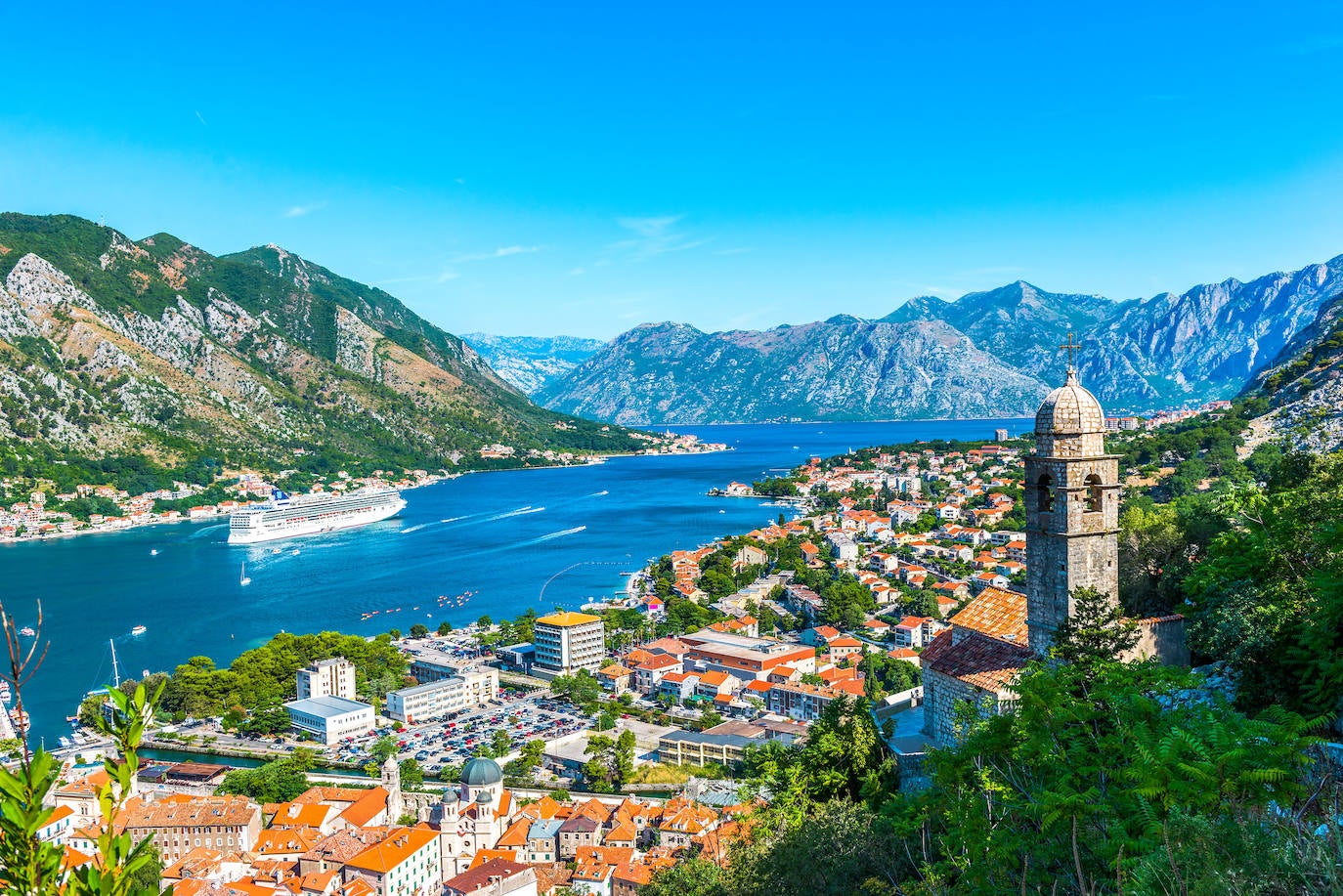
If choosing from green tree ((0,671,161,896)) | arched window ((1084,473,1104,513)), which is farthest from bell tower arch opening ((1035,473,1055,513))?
green tree ((0,671,161,896))

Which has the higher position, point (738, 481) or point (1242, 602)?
point (1242, 602)

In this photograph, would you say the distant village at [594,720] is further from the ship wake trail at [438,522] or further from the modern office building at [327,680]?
the ship wake trail at [438,522]

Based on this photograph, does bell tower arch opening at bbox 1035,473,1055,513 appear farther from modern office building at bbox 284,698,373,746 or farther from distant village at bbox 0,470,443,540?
distant village at bbox 0,470,443,540

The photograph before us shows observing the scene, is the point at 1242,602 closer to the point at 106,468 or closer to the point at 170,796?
the point at 170,796

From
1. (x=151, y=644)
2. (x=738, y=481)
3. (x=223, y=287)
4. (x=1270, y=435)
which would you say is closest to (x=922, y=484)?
(x=738, y=481)

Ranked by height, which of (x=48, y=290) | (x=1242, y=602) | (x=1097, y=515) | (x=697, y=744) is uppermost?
(x=48, y=290)

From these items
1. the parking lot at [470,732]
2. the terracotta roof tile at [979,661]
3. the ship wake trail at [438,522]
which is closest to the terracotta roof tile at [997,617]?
the terracotta roof tile at [979,661]
